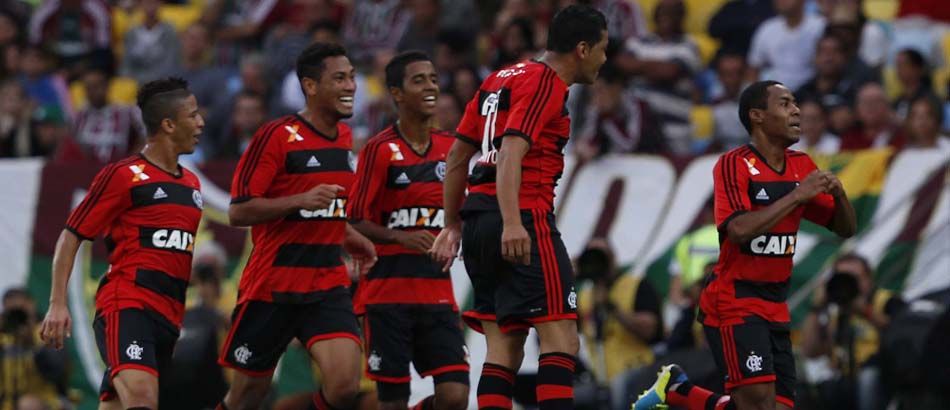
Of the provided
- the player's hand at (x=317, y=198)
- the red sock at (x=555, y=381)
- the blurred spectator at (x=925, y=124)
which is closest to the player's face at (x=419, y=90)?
the player's hand at (x=317, y=198)

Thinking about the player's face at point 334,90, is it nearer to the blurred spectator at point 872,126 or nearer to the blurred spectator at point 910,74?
the blurred spectator at point 872,126

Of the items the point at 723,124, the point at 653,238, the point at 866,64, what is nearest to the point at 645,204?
the point at 653,238

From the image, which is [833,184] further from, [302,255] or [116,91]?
[116,91]

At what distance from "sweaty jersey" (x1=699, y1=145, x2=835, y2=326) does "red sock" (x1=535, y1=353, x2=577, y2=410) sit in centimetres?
126

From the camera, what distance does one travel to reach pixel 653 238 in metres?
15.8

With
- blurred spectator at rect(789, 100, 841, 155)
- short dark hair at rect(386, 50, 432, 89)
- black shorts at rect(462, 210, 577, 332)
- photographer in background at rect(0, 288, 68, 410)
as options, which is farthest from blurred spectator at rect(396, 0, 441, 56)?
black shorts at rect(462, 210, 577, 332)

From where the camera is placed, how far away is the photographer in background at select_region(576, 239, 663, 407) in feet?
47.6

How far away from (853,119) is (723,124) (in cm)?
160

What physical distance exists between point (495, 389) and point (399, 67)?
2633 mm

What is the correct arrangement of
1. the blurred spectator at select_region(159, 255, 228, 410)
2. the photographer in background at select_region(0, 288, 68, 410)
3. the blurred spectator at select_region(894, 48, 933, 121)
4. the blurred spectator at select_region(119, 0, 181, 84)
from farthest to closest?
the blurred spectator at select_region(119, 0, 181, 84) < the blurred spectator at select_region(894, 48, 933, 121) < the photographer in background at select_region(0, 288, 68, 410) < the blurred spectator at select_region(159, 255, 228, 410)

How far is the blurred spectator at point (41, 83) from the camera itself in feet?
67.8

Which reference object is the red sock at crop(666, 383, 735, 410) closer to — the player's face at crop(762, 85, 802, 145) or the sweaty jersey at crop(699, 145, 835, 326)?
the sweaty jersey at crop(699, 145, 835, 326)

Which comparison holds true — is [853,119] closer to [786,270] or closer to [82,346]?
[786,270]

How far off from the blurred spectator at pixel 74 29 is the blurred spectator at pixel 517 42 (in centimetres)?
583
